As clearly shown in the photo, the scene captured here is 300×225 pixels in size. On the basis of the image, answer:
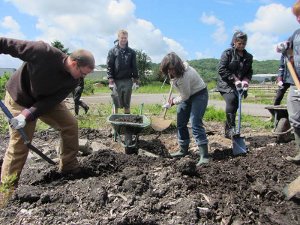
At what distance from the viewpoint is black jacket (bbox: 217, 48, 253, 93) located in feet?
21.4

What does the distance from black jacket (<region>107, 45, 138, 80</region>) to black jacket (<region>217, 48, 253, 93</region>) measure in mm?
2214

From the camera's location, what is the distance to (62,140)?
468cm

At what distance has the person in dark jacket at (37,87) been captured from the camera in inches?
156

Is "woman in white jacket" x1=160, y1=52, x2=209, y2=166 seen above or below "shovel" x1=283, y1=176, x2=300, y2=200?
above

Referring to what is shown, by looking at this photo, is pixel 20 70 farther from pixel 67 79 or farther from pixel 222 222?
pixel 222 222

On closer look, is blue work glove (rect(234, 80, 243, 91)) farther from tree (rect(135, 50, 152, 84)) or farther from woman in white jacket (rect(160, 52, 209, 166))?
tree (rect(135, 50, 152, 84))

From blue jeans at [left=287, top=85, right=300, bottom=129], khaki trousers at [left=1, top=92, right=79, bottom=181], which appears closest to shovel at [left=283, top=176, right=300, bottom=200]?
blue jeans at [left=287, top=85, right=300, bottom=129]

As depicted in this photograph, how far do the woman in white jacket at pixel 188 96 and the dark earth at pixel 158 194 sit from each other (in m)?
0.66

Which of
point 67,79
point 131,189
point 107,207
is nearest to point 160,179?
point 131,189

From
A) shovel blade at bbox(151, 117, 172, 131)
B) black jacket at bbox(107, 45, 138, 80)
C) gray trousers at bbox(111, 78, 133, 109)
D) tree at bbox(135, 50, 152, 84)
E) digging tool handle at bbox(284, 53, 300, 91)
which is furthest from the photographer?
tree at bbox(135, 50, 152, 84)

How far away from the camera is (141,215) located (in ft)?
10.9

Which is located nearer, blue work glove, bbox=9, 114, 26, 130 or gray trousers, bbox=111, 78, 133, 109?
blue work glove, bbox=9, 114, 26, 130

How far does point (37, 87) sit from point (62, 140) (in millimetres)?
803

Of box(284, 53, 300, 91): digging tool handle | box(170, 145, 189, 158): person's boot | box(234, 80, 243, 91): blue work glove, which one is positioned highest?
box(284, 53, 300, 91): digging tool handle
